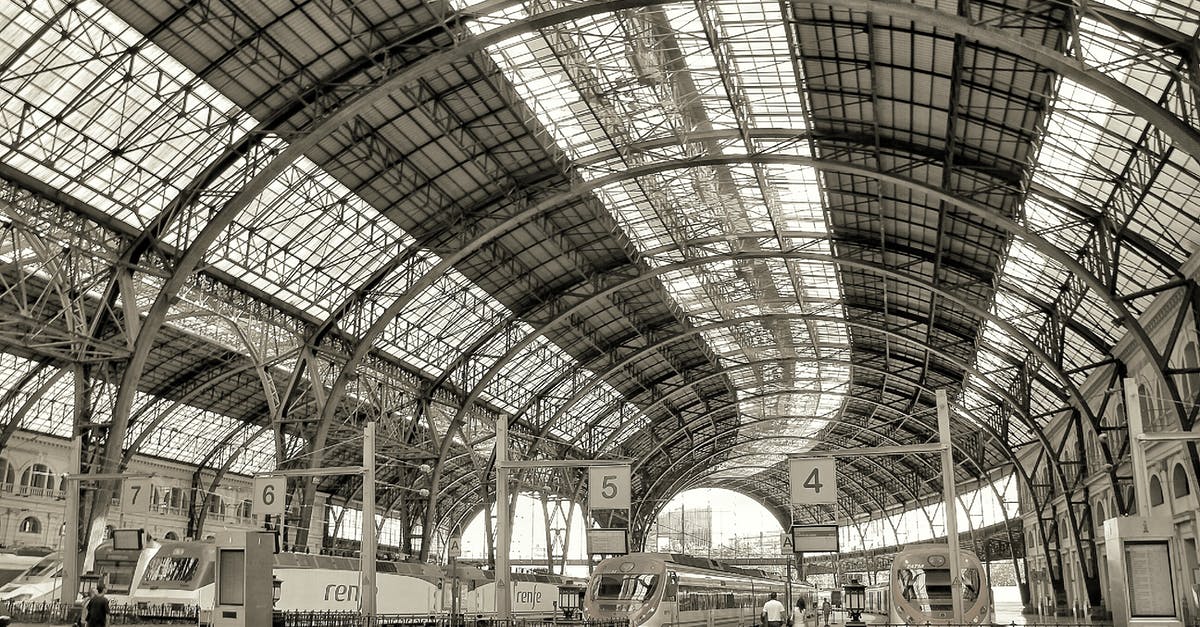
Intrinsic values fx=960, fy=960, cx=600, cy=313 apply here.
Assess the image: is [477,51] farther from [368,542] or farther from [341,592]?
[341,592]

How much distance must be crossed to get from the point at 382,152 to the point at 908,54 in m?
21.7

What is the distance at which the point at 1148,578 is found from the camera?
20.2m

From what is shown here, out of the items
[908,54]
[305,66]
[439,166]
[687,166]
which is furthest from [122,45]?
[908,54]

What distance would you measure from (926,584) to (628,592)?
11996 mm

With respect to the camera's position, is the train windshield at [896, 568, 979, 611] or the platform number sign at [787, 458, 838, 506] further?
the train windshield at [896, 568, 979, 611]

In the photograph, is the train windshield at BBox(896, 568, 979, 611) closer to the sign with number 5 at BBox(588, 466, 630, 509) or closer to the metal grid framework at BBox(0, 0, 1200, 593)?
the metal grid framework at BBox(0, 0, 1200, 593)

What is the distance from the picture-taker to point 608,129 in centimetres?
4241

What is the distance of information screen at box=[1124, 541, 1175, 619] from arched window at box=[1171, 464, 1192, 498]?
81.9 ft

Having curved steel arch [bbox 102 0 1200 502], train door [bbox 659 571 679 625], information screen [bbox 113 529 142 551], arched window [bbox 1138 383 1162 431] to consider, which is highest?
curved steel arch [bbox 102 0 1200 502]

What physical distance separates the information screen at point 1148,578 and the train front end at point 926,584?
17.9 m

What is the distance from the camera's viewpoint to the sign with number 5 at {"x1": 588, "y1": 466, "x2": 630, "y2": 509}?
3566 cm

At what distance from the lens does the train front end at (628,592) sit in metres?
37.1

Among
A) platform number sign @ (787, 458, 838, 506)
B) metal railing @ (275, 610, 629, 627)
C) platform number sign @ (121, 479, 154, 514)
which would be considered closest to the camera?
metal railing @ (275, 610, 629, 627)

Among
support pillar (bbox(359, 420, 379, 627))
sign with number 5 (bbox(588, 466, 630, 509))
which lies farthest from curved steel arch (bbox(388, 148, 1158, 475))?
support pillar (bbox(359, 420, 379, 627))
